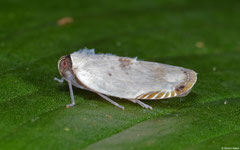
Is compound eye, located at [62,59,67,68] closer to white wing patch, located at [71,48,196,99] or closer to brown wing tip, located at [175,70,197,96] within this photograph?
white wing patch, located at [71,48,196,99]

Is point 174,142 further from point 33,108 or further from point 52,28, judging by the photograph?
point 52,28

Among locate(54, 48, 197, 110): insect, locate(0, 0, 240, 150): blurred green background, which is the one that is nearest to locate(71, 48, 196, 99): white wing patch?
locate(54, 48, 197, 110): insect

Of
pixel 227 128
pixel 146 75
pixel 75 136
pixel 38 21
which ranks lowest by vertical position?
pixel 227 128

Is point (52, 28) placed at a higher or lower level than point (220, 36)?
higher

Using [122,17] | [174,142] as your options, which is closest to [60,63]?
[174,142]

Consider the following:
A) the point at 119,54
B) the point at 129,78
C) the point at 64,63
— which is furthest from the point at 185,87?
the point at 119,54

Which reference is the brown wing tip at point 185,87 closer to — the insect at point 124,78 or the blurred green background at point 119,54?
the insect at point 124,78
